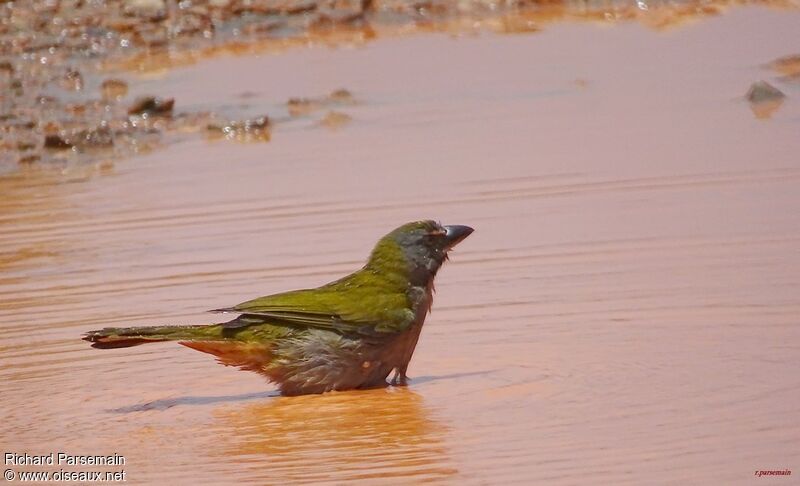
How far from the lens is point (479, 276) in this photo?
23.5ft

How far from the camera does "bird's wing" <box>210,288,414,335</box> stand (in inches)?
233

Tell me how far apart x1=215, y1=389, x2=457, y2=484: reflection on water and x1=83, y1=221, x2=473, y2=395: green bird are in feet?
0.27

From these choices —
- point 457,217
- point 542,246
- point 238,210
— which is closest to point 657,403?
point 542,246

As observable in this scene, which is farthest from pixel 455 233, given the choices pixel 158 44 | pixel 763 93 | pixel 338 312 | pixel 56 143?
pixel 158 44

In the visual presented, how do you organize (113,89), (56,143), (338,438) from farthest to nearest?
(113,89)
(56,143)
(338,438)

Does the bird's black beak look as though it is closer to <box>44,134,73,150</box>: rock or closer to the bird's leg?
the bird's leg

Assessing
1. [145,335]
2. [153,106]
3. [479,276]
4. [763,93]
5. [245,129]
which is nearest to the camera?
[145,335]

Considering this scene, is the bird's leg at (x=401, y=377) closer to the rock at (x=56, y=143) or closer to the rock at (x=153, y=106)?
the rock at (x=56, y=143)

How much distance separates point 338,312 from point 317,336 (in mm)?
113

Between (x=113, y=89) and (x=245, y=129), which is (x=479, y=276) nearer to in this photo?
(x=245, y=129)

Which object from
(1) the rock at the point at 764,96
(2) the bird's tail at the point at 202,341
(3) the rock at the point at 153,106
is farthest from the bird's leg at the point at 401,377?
(3) the rock at the point at 153,106

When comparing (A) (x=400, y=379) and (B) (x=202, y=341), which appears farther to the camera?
(A) (x=400, y=379)

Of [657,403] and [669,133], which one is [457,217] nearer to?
[669,133]

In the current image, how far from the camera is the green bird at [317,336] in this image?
589 centimetres
